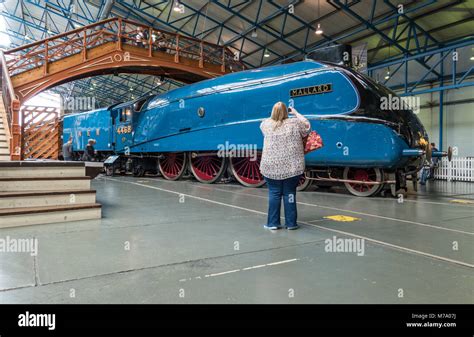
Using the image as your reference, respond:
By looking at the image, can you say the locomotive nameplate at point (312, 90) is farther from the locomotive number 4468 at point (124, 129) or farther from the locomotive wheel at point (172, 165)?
the locomotive number 4468 at point (124, 129)

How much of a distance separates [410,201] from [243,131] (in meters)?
4.14

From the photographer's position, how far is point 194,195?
24.3ft

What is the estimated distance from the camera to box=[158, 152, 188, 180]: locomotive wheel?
1183cm

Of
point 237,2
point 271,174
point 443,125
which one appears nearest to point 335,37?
point 237,2

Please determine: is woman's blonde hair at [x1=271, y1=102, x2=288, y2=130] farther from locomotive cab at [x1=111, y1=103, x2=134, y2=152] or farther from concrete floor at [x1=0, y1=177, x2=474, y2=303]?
locomotive cab at [x1=111, y1=103, x2=134, y2=152]

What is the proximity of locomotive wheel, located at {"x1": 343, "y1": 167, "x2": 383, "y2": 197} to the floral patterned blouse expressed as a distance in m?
3.78

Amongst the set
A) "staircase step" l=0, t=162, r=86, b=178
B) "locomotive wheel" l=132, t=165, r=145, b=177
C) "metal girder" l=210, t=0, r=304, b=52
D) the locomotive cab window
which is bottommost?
"locomotive wheel" l=132, t=165, r=145, b=177

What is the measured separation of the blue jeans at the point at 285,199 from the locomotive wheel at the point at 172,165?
297 inches

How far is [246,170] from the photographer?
9.79 metres

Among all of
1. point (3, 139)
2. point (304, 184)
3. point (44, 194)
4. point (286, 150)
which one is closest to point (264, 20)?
point (304, 184)

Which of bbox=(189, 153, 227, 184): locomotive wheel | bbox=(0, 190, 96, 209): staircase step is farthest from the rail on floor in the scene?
bbox=(0, 190, 96, 209): staircase step

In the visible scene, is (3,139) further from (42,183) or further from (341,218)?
(341,218)

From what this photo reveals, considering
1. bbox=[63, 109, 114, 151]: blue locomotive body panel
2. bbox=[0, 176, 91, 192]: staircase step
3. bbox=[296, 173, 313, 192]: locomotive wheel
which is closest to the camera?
bbox=[0, 176, 91, 192]: staircase step

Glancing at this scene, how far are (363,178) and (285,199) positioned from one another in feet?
13.3
